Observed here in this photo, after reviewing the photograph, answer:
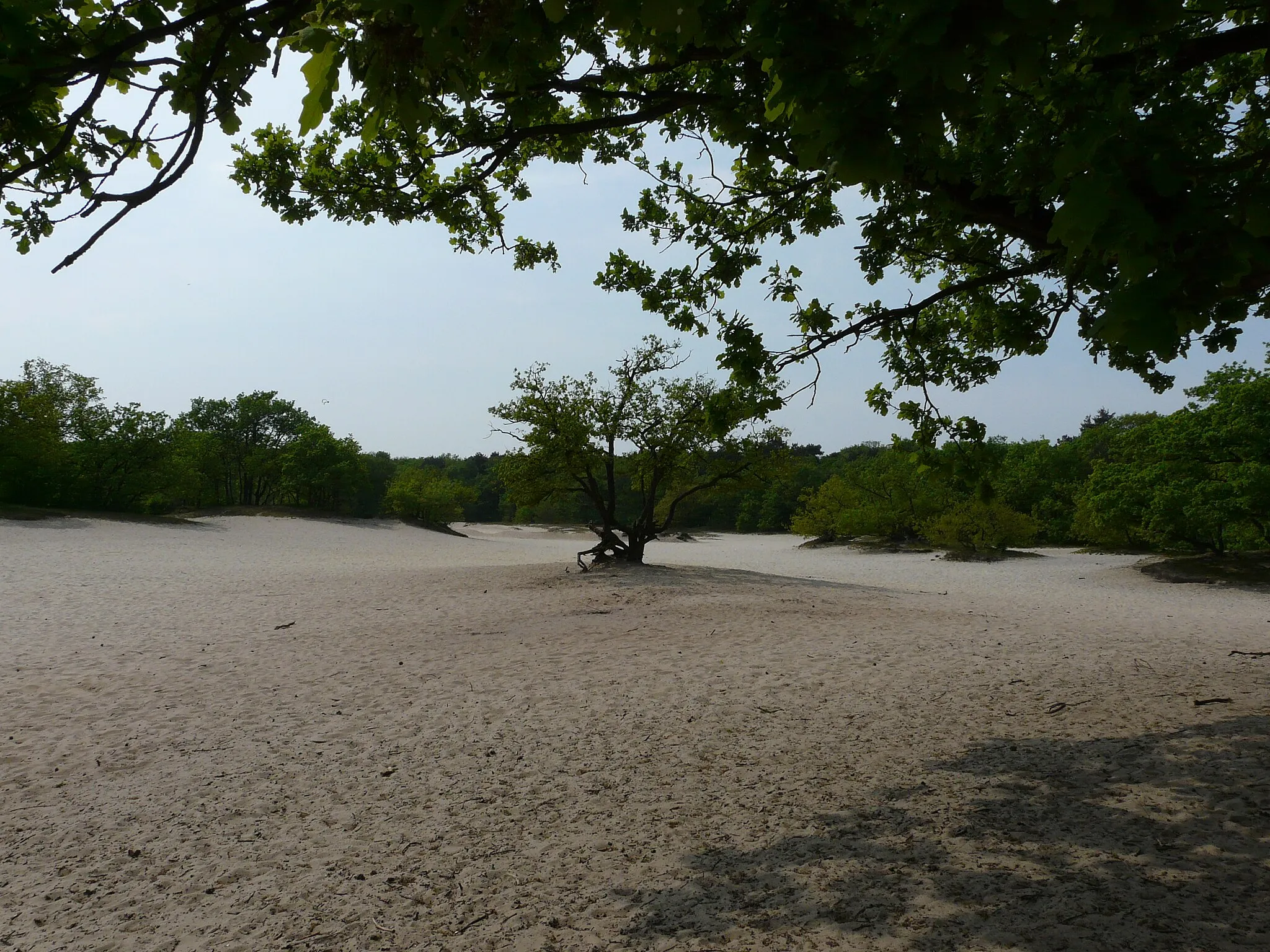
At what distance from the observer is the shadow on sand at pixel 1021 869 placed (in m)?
2.25

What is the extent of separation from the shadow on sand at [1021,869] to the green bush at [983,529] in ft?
66.6

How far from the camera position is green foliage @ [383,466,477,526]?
37.3m

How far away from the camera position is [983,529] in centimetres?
2248

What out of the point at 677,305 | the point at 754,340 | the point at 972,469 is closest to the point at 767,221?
the point at 677,305

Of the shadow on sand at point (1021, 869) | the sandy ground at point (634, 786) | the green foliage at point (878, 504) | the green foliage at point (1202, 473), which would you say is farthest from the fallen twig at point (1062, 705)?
the green foliage at point (878, 504)

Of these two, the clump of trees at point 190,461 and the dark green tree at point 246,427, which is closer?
the clump of trees at point 190,461

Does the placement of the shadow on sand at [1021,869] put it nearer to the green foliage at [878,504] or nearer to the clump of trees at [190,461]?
the clump of trees at [190,461]

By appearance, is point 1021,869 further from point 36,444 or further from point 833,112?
point 36,444

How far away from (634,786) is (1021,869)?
1770 mm

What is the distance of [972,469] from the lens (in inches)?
213

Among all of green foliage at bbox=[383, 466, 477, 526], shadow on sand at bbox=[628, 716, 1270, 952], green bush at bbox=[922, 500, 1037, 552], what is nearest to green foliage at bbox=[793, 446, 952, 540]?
green bush at bbox=[922, 500, 1037, 552]

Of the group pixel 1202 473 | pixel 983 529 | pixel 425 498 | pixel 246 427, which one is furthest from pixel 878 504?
pixel 246 427

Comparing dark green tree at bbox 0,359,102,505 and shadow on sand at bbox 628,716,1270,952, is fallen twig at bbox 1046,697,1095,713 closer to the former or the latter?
shadow on sand at bbox 628,716,1270,952

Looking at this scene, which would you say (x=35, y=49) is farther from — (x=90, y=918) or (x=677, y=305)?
(x=677, y=305)
